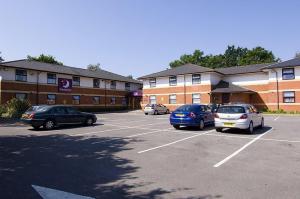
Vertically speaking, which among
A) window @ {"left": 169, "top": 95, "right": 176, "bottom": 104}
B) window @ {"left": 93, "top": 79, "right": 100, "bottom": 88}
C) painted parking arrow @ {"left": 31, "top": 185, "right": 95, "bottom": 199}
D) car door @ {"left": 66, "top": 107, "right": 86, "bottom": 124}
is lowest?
painted parking arrow @ {"left": 31, "top": 185, "right": 95, "bottom": 199}

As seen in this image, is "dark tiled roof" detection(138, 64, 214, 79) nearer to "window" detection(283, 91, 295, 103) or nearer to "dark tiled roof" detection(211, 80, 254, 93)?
"dark tiled roof" detection(211, 80, 254, 93)

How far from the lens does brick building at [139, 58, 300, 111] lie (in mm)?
33781

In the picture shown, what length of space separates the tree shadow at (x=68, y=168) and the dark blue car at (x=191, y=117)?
531cm

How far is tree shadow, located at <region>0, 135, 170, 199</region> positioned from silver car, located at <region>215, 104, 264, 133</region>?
5844mm

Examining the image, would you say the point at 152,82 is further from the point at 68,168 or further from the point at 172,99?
the point at 68,168

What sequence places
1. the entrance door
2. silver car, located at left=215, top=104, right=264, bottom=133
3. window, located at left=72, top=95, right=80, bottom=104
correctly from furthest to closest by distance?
window, located at left=72, top=95, right=80, bottom=104 < the entrance door < silver car, located at left=215, top=104, right=264, bottom=133

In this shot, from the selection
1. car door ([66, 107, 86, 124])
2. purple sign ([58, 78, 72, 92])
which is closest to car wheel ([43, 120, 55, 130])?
car door ([66, 107, 86, 124])

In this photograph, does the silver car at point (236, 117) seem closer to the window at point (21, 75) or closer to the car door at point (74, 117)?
the car door at point (74, 117)

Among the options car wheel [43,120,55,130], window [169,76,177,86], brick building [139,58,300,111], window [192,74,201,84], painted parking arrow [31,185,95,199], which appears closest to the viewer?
painted parking arrow [31,185,95,199]

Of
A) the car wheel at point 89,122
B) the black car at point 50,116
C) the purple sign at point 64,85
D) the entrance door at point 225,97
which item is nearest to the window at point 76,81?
the purple sign at point 64,85

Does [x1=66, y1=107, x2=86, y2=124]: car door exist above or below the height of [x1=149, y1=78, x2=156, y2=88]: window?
below

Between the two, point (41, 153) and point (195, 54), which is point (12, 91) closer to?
point (41, 153)

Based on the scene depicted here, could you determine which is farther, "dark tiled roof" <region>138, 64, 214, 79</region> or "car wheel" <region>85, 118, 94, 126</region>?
"dark tiled roof" <region>138, 64, 214, 79</region>

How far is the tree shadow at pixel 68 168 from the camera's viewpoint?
5902 mm
